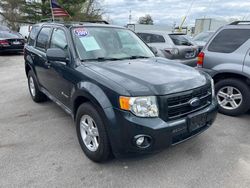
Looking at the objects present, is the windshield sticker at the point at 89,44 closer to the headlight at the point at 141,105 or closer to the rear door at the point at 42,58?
the rear door at the point at 42,58

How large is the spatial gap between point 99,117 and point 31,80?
132 inches

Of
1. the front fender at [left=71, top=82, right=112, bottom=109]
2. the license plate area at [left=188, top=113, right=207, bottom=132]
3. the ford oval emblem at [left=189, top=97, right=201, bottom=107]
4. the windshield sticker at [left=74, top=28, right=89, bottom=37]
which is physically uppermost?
the windshield sticker at [left=74, top=28, right=89, bottom=37]

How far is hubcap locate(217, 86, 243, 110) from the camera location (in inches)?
172

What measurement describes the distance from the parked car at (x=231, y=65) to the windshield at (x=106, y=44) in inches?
58.5

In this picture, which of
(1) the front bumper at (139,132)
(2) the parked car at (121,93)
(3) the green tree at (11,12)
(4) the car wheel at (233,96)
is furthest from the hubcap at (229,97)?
(3) the green tree at (11,12)

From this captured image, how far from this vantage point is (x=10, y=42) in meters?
13.0

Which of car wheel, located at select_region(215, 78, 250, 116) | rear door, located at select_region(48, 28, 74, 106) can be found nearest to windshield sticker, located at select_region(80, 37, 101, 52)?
rear door, located at select_region(48, 28, 74, 106)

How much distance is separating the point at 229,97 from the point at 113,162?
2879 mm

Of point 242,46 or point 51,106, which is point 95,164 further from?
point 242,46

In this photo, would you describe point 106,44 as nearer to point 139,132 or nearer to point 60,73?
point 60,73

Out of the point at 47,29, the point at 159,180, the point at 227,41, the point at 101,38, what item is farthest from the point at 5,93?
the point at 227,41

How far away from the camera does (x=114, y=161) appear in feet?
9.62

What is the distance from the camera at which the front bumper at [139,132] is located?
7.66 feet

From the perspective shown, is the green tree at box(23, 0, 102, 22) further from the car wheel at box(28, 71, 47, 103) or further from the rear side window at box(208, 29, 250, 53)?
the rear side window at box(208, 29, 250, 53)
